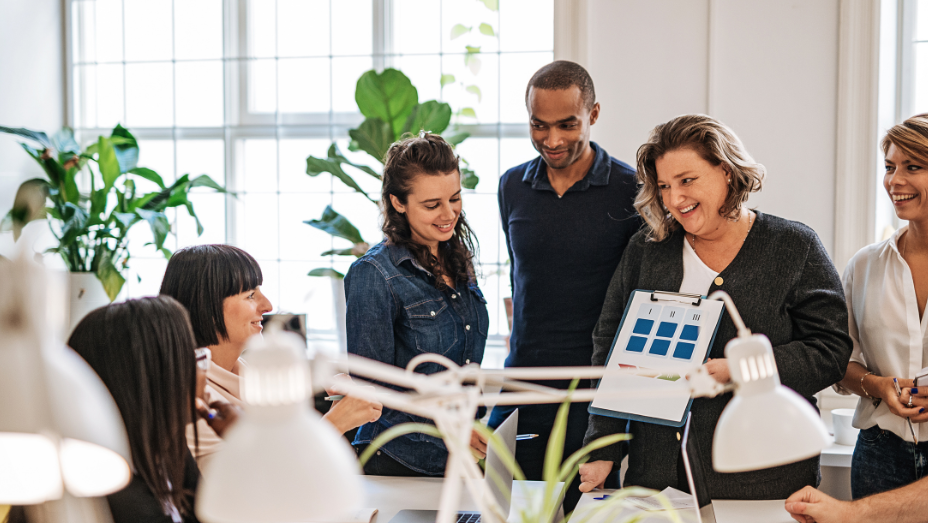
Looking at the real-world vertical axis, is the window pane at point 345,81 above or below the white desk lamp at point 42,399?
above

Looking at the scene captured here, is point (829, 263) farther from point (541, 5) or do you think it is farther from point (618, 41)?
point (541, 5)

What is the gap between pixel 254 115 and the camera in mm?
3918

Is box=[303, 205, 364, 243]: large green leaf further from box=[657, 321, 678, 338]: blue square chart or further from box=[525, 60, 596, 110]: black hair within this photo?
box=[657, 321, 678, 338]: blue square chart

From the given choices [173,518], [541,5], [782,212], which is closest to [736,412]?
[173,518]

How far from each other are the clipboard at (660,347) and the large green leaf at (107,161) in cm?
283

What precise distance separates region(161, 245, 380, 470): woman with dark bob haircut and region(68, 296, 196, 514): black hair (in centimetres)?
42

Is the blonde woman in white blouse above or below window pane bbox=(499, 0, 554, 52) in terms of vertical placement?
below

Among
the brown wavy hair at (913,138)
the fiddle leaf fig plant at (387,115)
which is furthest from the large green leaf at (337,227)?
the brown wavy hair at (913,138)

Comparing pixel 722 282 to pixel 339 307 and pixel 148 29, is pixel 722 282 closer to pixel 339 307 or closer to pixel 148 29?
pixel 339 307

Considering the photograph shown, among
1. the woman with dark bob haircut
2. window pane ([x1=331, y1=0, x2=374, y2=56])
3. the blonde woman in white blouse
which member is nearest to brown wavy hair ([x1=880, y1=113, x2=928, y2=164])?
the blonde woman in white blouse

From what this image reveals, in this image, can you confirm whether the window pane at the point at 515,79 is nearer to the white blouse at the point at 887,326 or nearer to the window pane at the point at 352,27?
the window pane at the point at 352,27

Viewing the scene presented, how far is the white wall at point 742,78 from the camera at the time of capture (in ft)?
9.89

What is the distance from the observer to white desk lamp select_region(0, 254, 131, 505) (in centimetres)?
58

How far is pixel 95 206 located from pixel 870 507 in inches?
134
